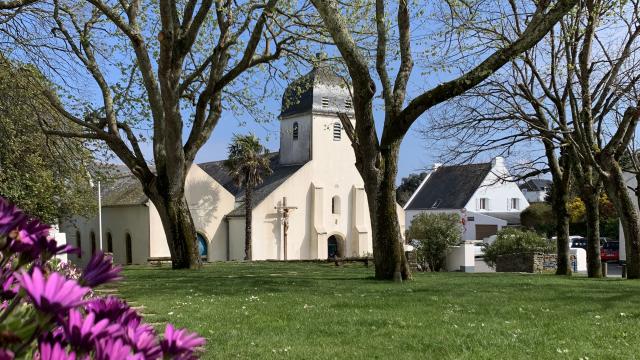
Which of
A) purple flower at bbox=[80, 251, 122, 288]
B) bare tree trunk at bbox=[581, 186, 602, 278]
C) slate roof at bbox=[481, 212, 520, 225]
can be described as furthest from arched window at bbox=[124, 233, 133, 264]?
purple flower at bbox=[80, 251, 122, 288]

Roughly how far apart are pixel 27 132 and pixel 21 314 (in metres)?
16.6

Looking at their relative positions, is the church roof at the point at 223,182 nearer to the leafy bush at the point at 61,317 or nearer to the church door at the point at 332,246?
the church door at the point at 332,246

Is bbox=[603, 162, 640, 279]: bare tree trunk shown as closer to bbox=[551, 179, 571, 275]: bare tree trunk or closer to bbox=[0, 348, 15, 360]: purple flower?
bbox=[551, 179, 571, 275]: bare tree trunk

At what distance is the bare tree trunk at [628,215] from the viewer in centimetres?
2034

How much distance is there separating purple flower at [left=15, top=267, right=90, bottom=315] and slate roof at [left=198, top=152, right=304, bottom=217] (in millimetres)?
46738

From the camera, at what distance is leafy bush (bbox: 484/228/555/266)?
3525cm

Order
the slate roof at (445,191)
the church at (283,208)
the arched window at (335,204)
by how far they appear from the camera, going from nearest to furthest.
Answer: the church at (283,208) → the arched window at (335,204) → the slate roof at (445,191)

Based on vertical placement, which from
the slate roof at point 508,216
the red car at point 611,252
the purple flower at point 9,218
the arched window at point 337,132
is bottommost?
the red car at point 611,252

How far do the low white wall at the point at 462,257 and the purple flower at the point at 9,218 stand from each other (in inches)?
1373

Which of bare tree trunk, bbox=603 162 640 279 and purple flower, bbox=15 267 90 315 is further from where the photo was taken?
bare tree trunk, bbox=603 162 640 279

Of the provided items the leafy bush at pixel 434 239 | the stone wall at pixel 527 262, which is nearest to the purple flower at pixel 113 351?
the stone wall at pixel 527 262

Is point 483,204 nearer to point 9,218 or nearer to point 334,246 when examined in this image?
point 334,246

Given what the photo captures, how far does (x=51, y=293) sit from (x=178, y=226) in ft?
63.8

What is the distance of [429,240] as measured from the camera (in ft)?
122
